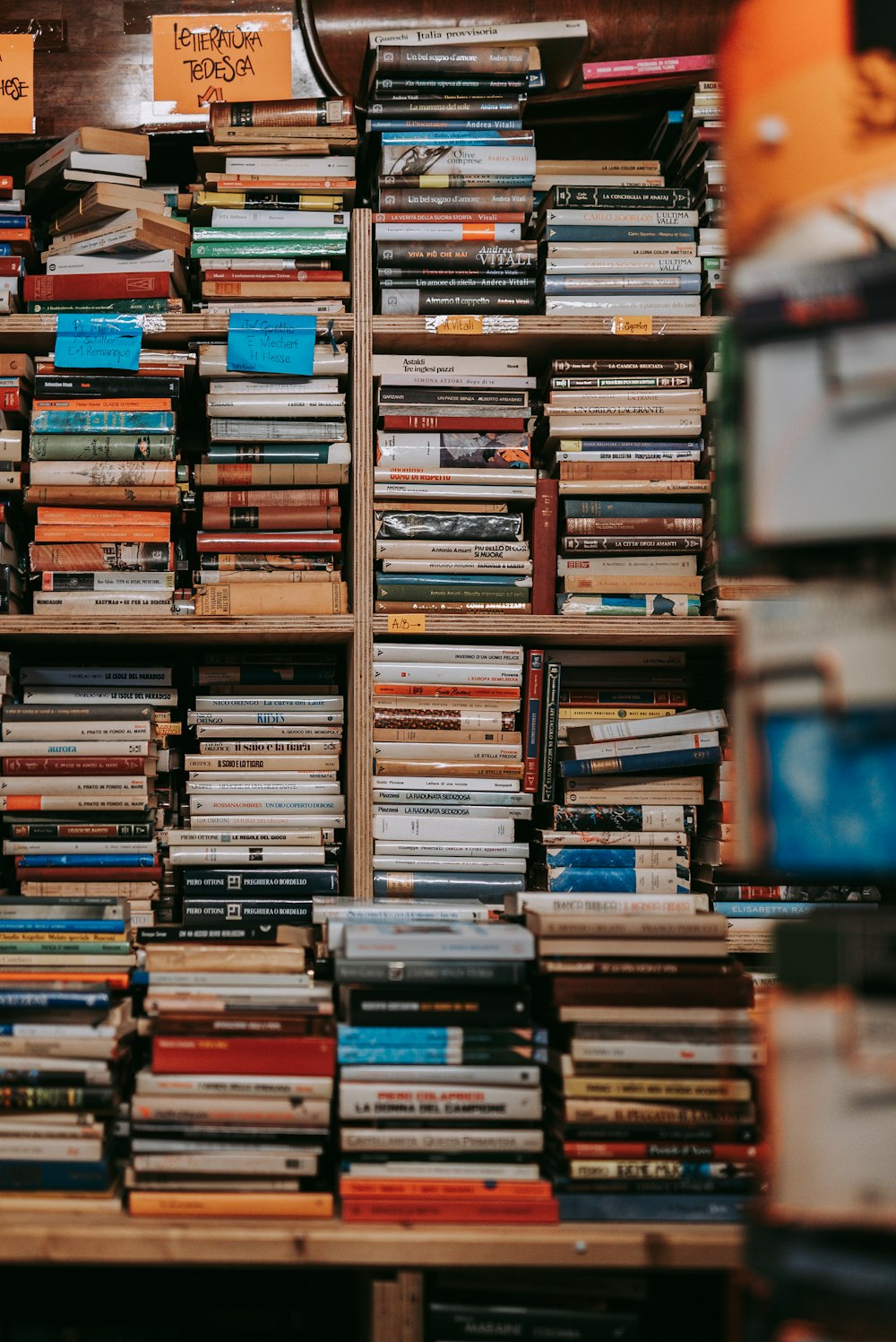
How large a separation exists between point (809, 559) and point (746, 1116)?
2.84 ft

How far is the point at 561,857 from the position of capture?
6.34 ft

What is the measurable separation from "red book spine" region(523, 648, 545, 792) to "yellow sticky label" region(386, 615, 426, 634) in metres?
0.22

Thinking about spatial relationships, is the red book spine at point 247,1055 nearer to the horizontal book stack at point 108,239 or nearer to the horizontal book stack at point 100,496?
the horizontal book stack at point 100,496

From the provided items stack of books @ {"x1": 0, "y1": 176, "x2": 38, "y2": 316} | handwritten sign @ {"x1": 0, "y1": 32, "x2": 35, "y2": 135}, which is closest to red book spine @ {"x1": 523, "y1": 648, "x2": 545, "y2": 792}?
stack of books @ {"x1": 0, "y1": 176, "x2": 38, "y2": 316}

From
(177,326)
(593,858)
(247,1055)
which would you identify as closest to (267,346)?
(177,326)

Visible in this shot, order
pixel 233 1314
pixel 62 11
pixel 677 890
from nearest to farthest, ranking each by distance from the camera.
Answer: pixel 233 1314 < pixel 677 890 < pixel 62 11

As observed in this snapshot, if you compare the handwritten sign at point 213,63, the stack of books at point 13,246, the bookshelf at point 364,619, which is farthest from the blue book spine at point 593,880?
the handwritten sign at point 213,63

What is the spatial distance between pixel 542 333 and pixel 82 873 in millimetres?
1272

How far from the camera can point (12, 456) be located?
195cm

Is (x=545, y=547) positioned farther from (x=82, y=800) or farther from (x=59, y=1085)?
(x=59, y=1085)

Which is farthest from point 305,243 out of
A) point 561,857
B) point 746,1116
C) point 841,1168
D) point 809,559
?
point 841,1168

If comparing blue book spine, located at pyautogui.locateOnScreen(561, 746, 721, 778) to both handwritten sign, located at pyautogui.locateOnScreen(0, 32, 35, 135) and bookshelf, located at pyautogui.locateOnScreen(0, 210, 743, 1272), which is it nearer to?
bookshelf, located at pyautogui.locateOnScreen(0, 210, 743, 1272)

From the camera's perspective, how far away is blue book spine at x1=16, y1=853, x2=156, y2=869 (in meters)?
1.91

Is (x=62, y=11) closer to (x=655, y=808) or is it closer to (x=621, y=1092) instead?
(x=655, y=808)
